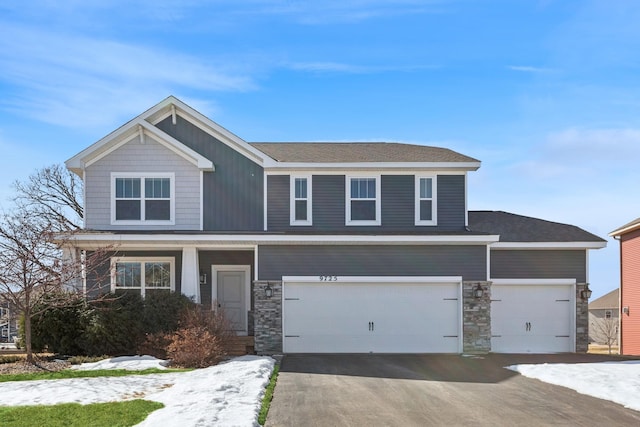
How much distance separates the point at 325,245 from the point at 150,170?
583cm

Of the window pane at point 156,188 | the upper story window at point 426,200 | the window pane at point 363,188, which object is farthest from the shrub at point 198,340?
the upper story window at point 426,200

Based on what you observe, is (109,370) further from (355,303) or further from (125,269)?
(355,303)

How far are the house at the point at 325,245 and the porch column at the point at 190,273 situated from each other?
0.15 ft

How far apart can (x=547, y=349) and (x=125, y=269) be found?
13307 mm

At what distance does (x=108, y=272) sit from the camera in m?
19.7

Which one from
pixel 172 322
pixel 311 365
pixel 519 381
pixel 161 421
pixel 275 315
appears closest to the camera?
pixel 161 421

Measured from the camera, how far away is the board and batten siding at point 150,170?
2048cm

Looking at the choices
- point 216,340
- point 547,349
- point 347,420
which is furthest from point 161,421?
point 547,349

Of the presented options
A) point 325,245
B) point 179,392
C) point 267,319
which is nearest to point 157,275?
point 267,319

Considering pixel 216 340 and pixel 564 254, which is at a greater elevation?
pixel 564 254

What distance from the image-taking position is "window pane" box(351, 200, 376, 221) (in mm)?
21016

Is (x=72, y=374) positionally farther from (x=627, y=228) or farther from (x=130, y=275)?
(x=627, y=228)

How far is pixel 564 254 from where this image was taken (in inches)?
838

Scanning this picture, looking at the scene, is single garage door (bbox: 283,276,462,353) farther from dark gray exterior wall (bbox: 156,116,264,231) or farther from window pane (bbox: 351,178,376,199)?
window pane (bbox: 351,178,376,199)
